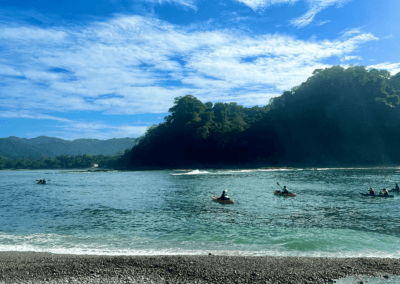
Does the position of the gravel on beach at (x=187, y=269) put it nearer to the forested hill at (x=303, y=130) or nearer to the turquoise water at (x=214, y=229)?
the turquoise water at (x=214, y=229)

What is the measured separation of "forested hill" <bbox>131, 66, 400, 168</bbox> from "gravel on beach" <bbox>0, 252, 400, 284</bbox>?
105378mm

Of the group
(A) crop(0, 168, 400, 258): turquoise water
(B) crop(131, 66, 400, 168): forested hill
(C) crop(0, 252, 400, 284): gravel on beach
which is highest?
(B) crop(131, 66, 400, 168): forested hill

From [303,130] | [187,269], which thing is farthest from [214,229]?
Answer: [303,130]

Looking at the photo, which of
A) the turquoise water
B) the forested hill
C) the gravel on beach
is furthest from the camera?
the forested hill

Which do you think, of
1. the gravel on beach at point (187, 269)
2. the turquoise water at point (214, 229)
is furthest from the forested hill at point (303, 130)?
the gravel on beach at point (187, 269)

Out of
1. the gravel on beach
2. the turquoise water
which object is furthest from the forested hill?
the gravel on beach

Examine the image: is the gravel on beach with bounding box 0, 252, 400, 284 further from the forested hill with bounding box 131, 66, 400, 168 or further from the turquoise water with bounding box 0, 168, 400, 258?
the forested hill with bounding box 131, 66, 400, 168

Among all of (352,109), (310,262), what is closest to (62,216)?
(310,262)

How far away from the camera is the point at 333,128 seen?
113625 millimetres

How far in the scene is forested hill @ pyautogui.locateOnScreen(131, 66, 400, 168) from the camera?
351 feet

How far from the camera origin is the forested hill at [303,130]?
10688cm

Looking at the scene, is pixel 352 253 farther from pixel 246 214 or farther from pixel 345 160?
pixel 345 160

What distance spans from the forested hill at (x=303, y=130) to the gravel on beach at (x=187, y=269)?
346 ft

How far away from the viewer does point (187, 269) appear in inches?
398
